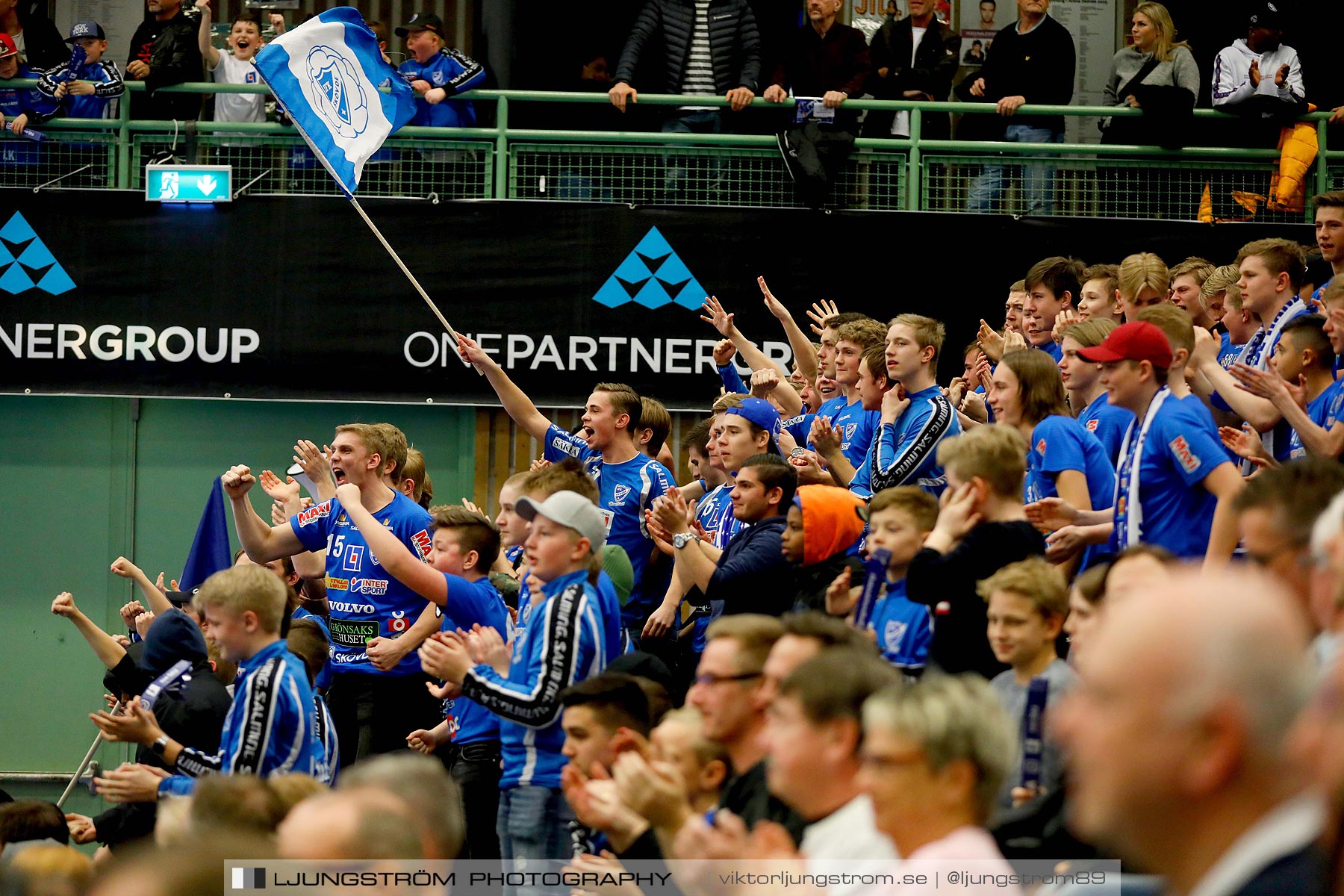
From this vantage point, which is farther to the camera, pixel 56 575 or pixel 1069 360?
pixel 56 575

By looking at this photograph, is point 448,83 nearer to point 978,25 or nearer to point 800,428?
point 800,428

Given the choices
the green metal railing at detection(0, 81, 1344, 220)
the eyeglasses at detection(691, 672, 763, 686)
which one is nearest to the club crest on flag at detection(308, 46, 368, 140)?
the green metal railing at detection(0, 81, 1344, 220)

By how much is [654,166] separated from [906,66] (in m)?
2.14

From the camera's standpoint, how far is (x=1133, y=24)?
11438 mm

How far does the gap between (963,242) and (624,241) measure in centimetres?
253

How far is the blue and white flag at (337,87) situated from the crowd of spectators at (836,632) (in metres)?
1.79

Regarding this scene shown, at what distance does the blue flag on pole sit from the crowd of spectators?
0.40 meters

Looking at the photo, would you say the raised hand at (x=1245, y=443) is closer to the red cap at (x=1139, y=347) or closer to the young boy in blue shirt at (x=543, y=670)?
the red cap at (x=1139, y=347)

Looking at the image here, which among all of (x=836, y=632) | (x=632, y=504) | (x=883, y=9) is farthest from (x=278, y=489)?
(x=883, y=9)

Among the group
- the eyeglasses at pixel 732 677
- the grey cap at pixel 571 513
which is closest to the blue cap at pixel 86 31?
the grey cap at pixel 571 513

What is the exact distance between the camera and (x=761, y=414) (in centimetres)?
753

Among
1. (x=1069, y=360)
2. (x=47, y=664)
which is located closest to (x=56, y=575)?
(x=47, y=664)

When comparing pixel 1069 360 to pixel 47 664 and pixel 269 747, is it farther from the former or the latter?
pixel 47 664

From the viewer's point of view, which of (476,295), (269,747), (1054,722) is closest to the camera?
(1054,722)
